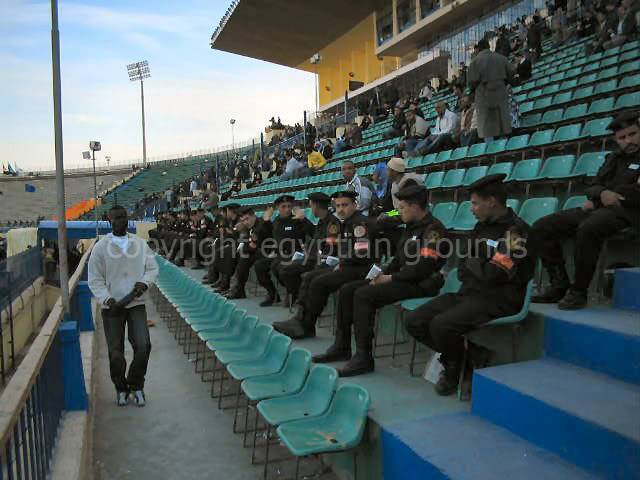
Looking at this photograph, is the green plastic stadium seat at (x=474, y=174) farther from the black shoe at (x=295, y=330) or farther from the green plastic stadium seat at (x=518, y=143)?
the black shoe at (x=295, y=330)

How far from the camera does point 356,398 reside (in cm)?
297

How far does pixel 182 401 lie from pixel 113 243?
1542mm

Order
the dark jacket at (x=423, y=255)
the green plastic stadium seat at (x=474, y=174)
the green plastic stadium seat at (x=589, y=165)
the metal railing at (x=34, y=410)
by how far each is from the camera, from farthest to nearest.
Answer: the green plastic stadium seat at (x=474, y=174) < the green plastic stadium seat at (x=589, y=165) < the dark jacket at (x=423, y=255) < the metal railing at (x=34, y=410)

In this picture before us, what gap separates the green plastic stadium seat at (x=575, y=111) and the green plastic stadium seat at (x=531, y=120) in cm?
43

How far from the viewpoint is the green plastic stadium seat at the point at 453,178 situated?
6613 millimetres

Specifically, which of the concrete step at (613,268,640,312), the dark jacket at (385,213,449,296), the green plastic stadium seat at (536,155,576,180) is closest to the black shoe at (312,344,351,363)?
the dark jacket at (385,213,449,296)

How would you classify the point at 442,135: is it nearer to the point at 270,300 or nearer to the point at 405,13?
the point at 270,300

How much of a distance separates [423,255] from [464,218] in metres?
1.68

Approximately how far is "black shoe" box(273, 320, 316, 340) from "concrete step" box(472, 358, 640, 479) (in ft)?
7.60

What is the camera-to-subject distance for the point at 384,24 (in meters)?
29.8

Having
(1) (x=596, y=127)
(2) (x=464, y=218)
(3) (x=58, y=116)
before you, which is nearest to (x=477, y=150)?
(1) (x=596, y=127)

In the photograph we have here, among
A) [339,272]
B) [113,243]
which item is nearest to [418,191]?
[339,272]

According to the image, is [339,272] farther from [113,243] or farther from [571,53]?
[571,53]

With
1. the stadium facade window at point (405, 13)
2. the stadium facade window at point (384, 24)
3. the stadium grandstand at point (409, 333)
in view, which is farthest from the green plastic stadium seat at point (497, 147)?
the stadium facade window at point (384, 24)
